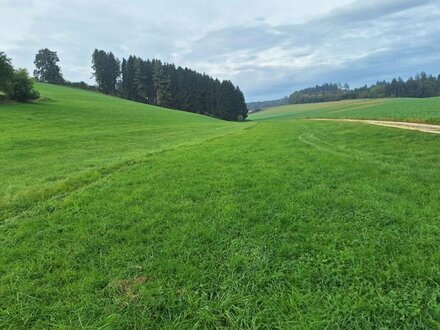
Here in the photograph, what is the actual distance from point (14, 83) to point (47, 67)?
212 ft

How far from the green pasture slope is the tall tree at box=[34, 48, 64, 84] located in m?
102

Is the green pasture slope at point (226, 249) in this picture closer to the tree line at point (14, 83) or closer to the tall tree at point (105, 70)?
the tree line at point (14, 83)

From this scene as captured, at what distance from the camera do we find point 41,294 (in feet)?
13.5

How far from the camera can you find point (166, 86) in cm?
8950

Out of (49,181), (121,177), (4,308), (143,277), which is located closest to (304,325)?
(143,277)

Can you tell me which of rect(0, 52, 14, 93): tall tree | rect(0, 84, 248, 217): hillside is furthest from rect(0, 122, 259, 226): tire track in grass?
rect(0, 52, 14, 93): tall tree

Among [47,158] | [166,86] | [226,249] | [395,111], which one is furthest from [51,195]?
[166,86]

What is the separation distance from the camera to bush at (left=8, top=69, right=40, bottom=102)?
40.3 m

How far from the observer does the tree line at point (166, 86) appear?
91438mm

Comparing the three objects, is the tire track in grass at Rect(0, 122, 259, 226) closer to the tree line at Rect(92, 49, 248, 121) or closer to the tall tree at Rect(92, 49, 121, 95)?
the tree line at Rect(92, 49, 248, 121)

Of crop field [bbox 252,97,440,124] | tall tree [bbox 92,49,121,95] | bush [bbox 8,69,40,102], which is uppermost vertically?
tall tree [bbox 92,49,121,95]

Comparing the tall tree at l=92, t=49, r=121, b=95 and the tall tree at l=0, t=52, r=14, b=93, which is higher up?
the tall tree at l=92, t=49, r=121, b=95

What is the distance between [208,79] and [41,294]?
101578 mm

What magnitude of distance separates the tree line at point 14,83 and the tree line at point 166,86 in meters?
49.5
